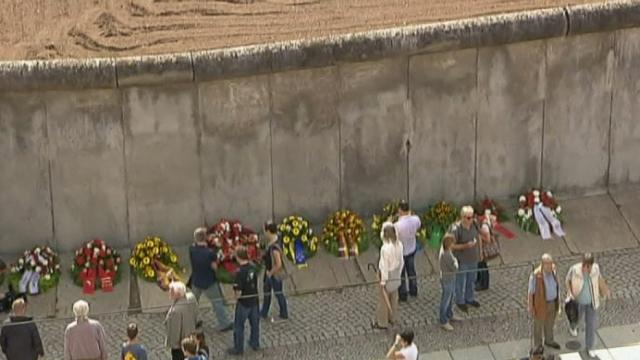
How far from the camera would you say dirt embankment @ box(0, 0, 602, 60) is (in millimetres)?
27812

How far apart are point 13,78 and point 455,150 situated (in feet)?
20.2

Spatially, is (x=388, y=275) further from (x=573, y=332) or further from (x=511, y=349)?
(x=573, y=332)

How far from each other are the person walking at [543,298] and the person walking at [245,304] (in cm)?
329

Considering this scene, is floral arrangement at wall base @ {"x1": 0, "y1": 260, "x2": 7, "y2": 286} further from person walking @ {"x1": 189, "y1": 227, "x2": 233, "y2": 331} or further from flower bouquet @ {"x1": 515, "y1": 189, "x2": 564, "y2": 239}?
flower bouquet @ {"x1": 515, "y1": 189, "x2": 564, "y2": 239}

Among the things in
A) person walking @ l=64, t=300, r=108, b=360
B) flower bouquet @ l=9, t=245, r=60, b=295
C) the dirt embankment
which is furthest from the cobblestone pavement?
the dirt embankment

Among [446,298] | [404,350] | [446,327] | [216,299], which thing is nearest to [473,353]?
[446,327]

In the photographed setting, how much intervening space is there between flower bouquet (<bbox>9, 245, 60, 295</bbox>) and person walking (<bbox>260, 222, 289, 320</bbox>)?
9.84ft

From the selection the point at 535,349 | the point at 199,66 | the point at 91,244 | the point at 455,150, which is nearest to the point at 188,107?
the point at 199,66

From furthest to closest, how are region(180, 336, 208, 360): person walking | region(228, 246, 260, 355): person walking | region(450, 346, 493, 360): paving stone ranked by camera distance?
region(450, 346, 493, 360): paving stone
region(228, 246, 260, 355): person walking
region(180, 336, 208, 360): person walking

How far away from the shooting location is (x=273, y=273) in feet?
76.1

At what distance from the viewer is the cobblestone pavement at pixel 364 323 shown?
23.0 meters

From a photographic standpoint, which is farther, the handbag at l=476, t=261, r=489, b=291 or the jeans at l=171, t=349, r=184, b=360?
the handbag at l=476, t=261, r=489, b=291

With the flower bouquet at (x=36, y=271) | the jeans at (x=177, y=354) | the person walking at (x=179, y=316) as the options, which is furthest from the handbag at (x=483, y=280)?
the flower bouquet at (x=36, y=271)

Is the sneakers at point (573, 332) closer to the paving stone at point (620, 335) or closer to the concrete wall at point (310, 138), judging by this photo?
the paving stone at point (620, 335)
